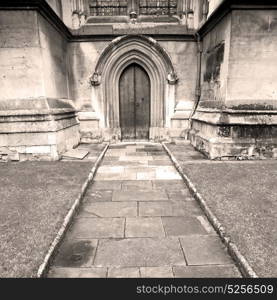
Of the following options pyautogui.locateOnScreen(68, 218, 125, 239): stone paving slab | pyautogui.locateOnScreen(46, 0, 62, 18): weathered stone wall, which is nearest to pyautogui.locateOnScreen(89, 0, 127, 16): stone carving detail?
pyautogui.locateOnScreen(46, 0, 62, 18): weathered stone wall

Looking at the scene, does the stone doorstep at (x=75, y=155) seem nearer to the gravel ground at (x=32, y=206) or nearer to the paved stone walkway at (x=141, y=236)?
the gravel ground at (x=32, y=206)

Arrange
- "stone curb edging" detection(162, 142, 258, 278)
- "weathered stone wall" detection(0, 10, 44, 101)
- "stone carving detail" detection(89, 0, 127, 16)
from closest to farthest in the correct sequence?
"stone curb edging" detection(162, 142, 258, 278)
"weathered stone wall" detection(0, 10, 44, 101)
"stone carving detail" detection(89, 0, 127, 16)

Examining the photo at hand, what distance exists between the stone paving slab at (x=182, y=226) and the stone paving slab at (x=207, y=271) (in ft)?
2.23

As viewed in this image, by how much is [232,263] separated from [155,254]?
33.3 inches


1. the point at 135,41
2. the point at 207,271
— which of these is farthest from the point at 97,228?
the point at 135,41

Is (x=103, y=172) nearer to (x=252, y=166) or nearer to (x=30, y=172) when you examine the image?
(x=30, y=172)

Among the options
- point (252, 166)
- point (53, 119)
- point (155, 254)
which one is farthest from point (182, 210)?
point (53, 119)

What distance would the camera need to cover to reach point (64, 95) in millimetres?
8141

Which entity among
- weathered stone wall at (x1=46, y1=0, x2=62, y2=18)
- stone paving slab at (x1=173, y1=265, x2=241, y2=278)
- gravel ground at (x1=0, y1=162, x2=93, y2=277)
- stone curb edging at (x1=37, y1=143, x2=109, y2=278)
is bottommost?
stone paving slab at (x1=173, y1=265, x2=241, y2=278)

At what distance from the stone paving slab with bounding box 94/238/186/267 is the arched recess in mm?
6632

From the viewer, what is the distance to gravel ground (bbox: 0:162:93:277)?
2.54 m

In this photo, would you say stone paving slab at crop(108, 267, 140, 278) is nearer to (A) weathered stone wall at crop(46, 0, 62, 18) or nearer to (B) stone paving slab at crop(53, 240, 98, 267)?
(B) stone paving slab at crop(53, 240, 98, 267)

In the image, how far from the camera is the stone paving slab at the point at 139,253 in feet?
8.80

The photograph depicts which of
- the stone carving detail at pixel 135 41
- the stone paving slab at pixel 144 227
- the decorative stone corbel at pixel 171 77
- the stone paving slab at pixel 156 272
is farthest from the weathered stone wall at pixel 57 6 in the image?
the stone paving slab at pixel 156 272
